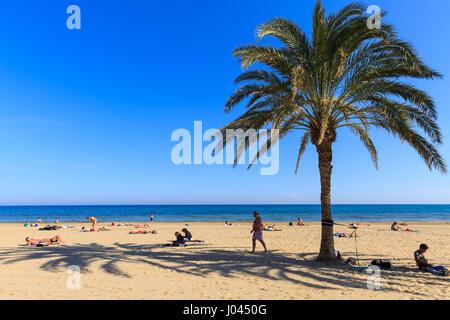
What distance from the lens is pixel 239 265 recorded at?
9.05 meters

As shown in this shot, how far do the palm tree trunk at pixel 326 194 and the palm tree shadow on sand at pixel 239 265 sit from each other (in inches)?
21.3

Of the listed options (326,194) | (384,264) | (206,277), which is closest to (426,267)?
(384,264)

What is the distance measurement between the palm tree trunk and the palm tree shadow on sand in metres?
0.54

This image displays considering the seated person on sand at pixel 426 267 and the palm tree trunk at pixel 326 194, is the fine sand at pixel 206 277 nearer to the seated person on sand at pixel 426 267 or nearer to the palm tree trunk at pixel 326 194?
the seated person on sand at pixel 426 267

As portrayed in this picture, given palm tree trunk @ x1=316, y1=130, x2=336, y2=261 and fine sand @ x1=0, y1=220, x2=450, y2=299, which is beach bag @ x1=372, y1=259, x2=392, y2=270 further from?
palm tree trunk @ x1=316, y1=130, x2=336, y2=261

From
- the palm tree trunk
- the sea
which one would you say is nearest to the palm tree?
the palm tree trunk

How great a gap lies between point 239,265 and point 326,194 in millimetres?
Result: 3862

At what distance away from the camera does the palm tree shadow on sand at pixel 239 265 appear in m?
7.24

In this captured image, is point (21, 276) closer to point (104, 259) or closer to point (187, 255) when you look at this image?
point (104, 259)

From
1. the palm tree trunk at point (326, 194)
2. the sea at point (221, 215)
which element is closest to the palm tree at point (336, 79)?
the palm tree trunk at point (326, 194)

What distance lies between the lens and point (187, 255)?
11.0 metres

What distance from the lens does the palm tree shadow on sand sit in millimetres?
7242

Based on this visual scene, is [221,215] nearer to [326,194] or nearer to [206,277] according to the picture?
[326,194]

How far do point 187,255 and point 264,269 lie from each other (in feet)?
12.5
